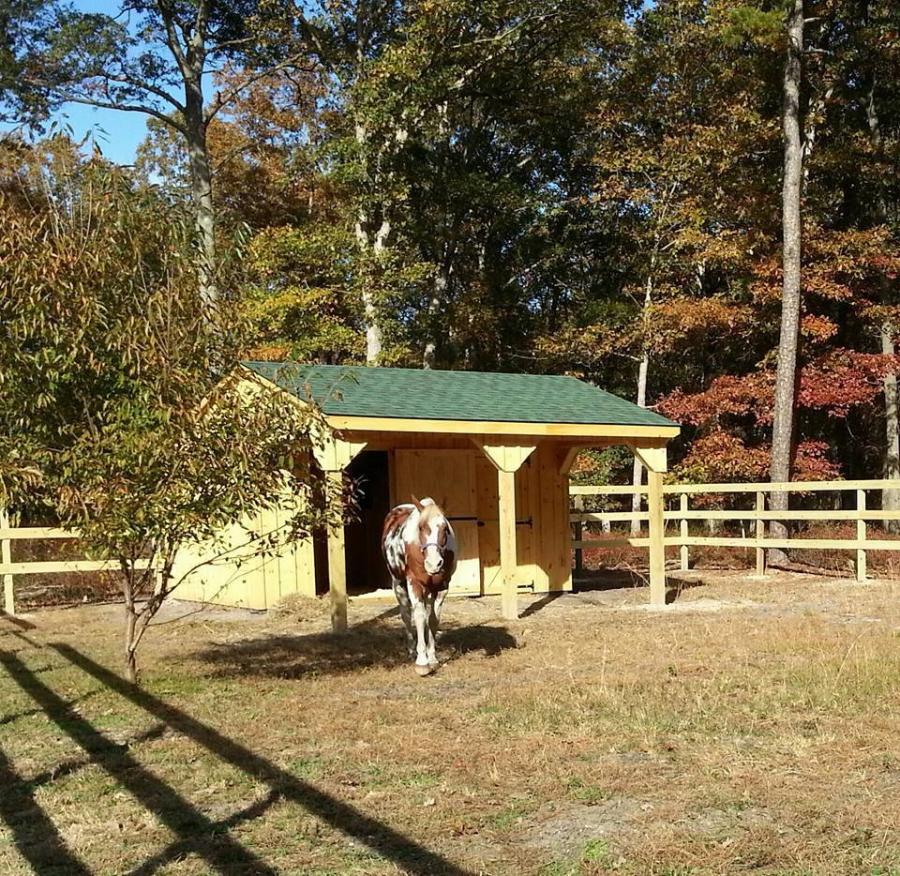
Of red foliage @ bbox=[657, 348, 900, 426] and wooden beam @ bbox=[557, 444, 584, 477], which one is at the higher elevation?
red foliage @ bbox=[657, 348, 900, 426]

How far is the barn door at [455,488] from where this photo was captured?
50.3 ft

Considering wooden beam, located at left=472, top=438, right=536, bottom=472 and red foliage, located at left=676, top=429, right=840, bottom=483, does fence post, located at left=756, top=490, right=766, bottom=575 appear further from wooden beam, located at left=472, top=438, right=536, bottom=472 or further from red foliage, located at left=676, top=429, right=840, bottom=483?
wooden beam, located at left=472, top=438, right=536, bottom=472

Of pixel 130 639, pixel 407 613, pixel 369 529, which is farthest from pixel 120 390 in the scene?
pixel 369 529

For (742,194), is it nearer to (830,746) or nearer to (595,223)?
(595,223)

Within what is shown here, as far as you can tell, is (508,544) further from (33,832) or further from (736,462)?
(736,462)

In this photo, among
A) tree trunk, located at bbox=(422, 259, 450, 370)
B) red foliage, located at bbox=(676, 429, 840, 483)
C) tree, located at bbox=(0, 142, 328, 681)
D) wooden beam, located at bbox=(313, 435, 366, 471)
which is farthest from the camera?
tree trunk, located at bbox=(422, 259, 450, 370)

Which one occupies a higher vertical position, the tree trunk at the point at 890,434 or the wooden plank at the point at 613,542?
the tree trunk at the point at 890,434

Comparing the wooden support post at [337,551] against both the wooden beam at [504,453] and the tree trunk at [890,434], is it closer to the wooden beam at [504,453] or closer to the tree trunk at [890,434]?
the wooden beam at [504,453]

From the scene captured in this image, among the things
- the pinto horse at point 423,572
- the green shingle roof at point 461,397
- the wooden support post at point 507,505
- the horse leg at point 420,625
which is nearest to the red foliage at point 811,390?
the green shingle roof at point 461,397

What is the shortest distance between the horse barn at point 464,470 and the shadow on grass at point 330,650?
0.54 metres

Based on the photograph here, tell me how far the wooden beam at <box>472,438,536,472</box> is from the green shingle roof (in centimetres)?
33

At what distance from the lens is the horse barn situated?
12.7 metres

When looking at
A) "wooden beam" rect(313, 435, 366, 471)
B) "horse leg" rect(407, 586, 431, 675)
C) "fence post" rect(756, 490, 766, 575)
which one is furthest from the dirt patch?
"fence post" rect(756, 490, 766, 575)

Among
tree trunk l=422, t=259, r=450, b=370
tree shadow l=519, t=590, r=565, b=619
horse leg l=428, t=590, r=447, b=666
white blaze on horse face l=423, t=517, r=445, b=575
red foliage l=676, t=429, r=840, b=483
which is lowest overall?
tree shadow l=519, t=590, r=565, b=619
